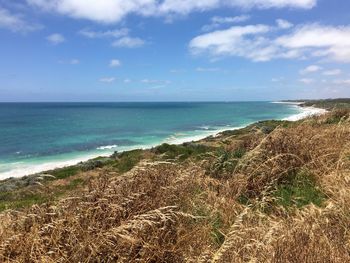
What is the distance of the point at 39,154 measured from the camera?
40531mm

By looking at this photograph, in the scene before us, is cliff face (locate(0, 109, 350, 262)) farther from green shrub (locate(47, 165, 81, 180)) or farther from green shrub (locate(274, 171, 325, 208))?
green shrub (locate(47, 165, 81, 180))

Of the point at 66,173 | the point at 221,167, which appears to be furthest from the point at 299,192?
the point at 66,173

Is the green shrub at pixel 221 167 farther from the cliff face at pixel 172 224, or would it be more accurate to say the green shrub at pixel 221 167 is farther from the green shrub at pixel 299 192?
the green shrub at pixel 299 192

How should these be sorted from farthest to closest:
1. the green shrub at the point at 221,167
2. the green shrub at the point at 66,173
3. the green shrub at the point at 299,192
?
the green shrub at the point at 66,173, the green shrub at the point at 221,167, the green shrub at the point at 299,192

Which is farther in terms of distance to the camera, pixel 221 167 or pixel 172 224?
pixel 221 167

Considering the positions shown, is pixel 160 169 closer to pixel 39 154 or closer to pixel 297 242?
pixel 297 242

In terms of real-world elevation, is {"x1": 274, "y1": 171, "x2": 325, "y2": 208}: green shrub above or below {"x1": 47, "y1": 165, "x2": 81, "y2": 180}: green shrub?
above

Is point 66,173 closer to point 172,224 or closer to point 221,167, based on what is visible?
point 221,167

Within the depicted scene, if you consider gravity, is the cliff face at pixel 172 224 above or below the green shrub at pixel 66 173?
above

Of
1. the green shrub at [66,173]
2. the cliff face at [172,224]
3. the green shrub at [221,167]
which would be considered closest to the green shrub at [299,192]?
the cliff face at [172,224]

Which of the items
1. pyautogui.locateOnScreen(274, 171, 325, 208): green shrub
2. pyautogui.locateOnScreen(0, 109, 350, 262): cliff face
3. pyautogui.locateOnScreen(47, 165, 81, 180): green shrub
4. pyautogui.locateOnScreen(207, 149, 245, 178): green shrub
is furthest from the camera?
pyautogui.locateOnScreen(47, 165, 81, 180): green shrub

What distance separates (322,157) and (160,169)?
3.78 m

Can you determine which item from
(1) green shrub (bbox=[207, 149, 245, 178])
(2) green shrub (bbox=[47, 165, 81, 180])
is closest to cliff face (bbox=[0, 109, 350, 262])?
(1) green shrub (bbox=[207, 149, 245, 178])

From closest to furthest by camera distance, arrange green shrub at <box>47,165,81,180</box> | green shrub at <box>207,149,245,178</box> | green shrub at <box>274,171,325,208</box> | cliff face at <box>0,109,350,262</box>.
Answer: cliff face at <box>0,109,350,262</box>, green shrub at <box>274,171,325,208</box>, green shrub at <box>207,149,245,178</box>, green shrub at <box>47,165,81,180</box>
